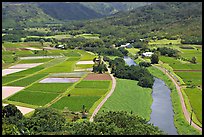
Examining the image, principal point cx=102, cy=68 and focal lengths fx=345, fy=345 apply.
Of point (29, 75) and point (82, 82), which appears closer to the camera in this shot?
point (82, 82)

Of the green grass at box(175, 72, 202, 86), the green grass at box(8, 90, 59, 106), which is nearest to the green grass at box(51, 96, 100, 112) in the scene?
the green grass at box(8, 90, 59, 106)

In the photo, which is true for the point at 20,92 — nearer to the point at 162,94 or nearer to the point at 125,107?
the point at 125,107

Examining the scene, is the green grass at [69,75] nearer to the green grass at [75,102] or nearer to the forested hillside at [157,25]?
the green grass at [75,102]

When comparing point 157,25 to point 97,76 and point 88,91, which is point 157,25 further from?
point 88,91

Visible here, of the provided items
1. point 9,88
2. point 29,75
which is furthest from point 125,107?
point 29,75

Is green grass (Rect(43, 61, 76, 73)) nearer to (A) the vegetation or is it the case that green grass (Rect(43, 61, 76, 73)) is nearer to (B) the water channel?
(B) the water channel

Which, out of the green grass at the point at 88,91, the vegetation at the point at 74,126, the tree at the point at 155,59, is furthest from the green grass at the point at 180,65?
the vegetation at the point at 74,126

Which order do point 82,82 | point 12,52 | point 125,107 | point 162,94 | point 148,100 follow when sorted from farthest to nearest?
point 12,52, point 82,82, point 162,94, point 148,100, point 125,107
